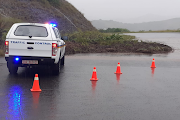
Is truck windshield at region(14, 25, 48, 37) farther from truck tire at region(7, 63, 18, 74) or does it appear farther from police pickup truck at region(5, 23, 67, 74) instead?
truck tire at region(7, 63, 18, 74)

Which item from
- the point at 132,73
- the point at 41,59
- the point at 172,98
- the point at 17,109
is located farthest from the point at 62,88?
the point at 132,73

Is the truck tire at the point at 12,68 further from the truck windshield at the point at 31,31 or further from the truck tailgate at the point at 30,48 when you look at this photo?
the truck windshield at the point at 31,31

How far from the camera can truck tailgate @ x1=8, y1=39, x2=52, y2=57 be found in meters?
9.05

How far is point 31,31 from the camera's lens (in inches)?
377

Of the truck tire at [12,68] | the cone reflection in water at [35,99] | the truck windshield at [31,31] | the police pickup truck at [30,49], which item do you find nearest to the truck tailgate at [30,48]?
the police pickup truck at [30,49]

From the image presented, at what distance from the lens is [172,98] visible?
7121 millimetres

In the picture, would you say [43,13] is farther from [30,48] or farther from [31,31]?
[30,48]

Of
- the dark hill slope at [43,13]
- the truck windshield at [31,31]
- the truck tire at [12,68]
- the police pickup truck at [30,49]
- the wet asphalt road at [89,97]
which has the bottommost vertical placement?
the wet asphalt road at [89,97]

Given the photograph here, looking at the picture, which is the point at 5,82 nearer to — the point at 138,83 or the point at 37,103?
the point at 37,103

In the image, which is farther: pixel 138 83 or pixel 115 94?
pixel 138 83

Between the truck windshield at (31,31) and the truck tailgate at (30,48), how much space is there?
0.50m

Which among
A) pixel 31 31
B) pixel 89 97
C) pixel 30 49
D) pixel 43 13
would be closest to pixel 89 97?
pixel 89 97

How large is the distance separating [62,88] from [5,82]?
210 centimetres

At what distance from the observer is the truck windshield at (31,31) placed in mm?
9477
